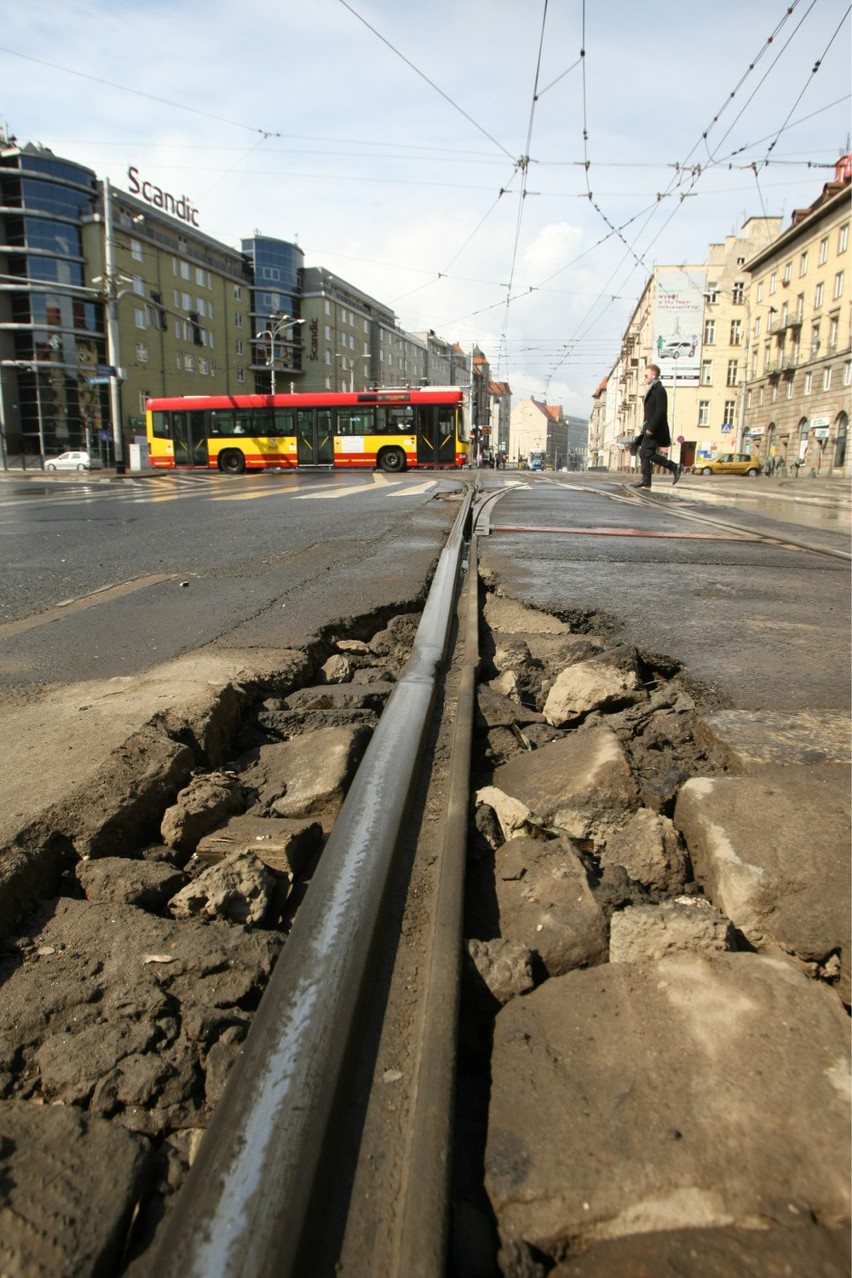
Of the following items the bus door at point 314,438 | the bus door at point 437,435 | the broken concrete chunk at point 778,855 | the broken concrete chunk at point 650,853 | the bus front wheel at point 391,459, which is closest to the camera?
the broken concrete chunk at point 778,855

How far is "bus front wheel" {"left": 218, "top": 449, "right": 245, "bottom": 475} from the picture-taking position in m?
30.7

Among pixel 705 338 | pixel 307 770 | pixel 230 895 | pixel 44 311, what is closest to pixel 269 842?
pixel 230 895

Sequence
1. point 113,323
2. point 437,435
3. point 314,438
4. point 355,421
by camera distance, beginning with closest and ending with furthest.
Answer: point 437,435
point 355,421
point 314,438
point 113,323

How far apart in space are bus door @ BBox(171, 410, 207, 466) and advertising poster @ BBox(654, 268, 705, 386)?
4804cm

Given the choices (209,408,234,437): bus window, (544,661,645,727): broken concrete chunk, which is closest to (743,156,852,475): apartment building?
(209,408,234,437): bus window

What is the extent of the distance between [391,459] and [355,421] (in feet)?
6.15

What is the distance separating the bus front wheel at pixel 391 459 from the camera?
29.5 m

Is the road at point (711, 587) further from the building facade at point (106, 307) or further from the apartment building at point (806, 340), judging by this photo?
the apartment building at point (806, 340)

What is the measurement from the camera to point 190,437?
31.6 metres

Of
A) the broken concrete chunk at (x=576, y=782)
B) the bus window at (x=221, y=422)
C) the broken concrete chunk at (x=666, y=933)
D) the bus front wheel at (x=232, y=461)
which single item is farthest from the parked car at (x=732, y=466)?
the broken concrete chunk at (x=666, y=933)

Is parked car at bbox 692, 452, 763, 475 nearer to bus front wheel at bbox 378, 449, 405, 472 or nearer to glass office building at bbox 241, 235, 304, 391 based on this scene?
bus front wheel at bbox 378, 449, 405, 472

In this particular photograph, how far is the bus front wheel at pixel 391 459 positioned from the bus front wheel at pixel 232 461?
538 cm

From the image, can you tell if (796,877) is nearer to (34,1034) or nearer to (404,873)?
(404,873)

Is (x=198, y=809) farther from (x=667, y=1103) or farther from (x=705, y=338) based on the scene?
(x=705, y=338)
